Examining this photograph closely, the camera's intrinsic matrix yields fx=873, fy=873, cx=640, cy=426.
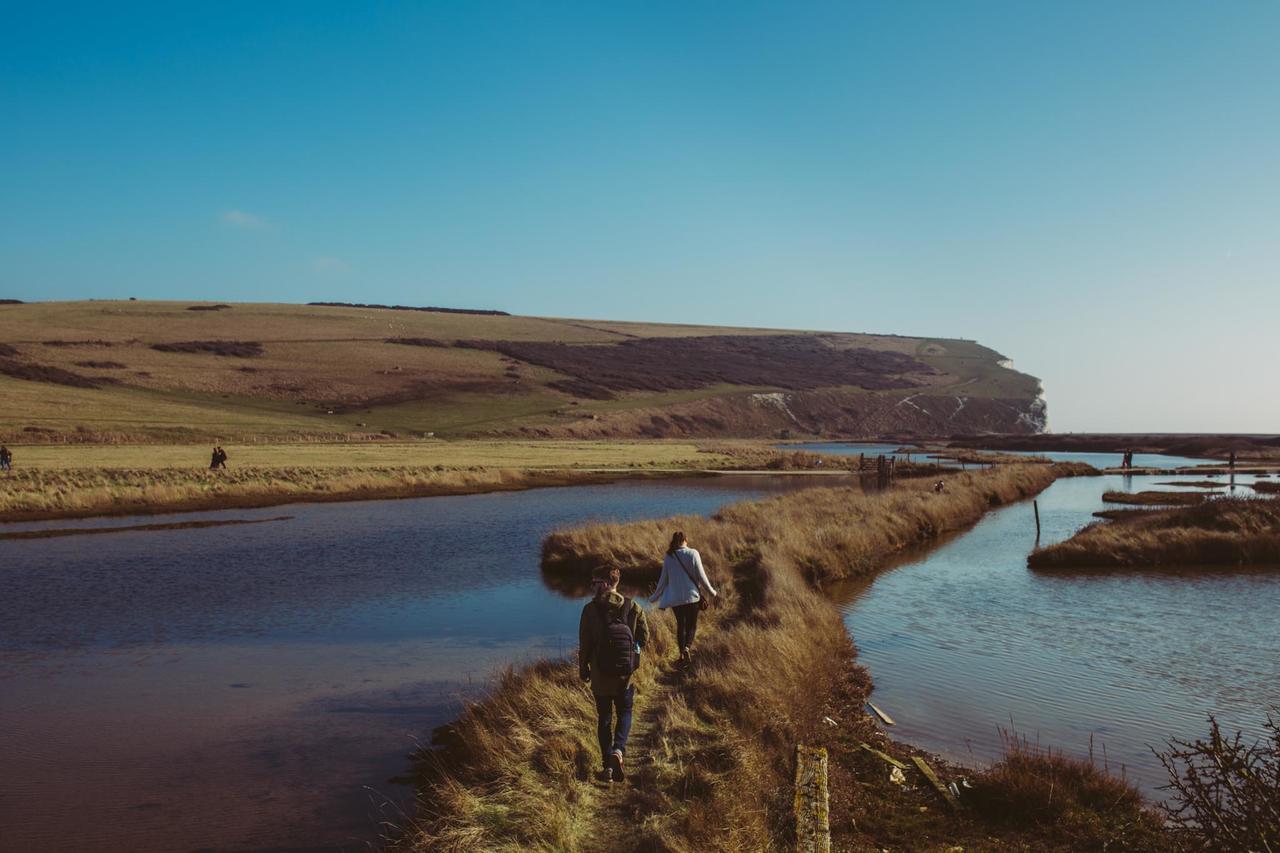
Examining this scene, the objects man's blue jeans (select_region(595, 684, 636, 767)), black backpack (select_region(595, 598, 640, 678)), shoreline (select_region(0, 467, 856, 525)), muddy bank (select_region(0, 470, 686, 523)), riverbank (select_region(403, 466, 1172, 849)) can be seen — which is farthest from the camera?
muddy bank (select_region(0, 470, 686, 523))

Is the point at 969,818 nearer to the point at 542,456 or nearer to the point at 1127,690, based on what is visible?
the point at 1127,690

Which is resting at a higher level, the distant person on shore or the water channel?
the distant person on shore

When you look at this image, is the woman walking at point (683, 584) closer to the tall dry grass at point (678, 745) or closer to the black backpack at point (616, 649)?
the tall dry grass at point (678, 745)

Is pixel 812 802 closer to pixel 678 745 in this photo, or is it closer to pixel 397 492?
pixel 678 745

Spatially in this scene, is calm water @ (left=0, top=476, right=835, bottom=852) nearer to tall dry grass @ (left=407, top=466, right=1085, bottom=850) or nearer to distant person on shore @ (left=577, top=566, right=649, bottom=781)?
tall dry grass @ (left=407, top=466, right=1085, bottom=850)

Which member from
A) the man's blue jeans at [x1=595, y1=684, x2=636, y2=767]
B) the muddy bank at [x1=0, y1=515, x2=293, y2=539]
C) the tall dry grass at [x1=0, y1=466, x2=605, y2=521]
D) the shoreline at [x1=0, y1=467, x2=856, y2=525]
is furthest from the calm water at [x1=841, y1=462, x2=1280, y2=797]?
the tall dry grass at [x1=0, y1=466, x2=605, y2=521]

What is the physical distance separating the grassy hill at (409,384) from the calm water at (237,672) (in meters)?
56.5

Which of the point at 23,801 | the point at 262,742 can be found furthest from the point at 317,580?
the point at 23,801

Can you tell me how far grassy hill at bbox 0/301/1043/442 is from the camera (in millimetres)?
90938

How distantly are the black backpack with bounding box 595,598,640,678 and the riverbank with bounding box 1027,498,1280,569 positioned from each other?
19.3 meters

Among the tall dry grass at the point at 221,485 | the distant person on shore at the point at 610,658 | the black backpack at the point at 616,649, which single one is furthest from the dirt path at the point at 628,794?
the tall dry grass at the point at 221,485

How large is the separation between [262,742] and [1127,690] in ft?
39.0

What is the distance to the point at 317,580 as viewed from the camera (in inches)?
893

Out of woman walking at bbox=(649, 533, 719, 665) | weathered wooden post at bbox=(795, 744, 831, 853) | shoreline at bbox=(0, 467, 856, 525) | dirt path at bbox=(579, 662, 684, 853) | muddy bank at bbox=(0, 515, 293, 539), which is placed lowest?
muddy bank at bbox=(0, 515, 293, 539)
